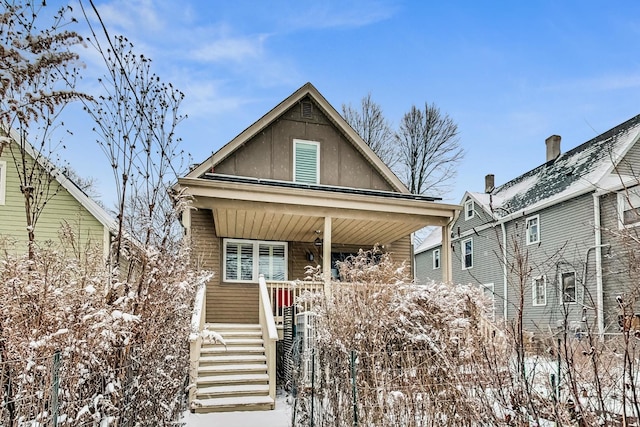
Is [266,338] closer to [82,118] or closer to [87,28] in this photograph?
[82,118]

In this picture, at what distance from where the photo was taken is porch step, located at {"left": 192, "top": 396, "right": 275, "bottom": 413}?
725 cm

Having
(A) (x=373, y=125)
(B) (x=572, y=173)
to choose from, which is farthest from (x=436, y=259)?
(B) (x=572, y=173)

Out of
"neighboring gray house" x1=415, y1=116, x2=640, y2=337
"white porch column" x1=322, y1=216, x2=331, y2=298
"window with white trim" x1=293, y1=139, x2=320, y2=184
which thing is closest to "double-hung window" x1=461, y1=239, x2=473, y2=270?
"neighboring gray house" x1=415, y1=116, x2=640, y2=337

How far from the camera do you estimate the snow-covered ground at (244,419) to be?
21.7ft

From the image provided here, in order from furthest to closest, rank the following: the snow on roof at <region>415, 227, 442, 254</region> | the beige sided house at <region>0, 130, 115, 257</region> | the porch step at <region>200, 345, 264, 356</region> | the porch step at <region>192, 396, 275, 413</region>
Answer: the snow on roof at <region>415, 227, 442, 254</region> → the beige sided house at <region>0, 130, 115, 257</region> → the porch step at <region>200, 345, 264, 356</region> → the porch step at <region>192, 396, 275, 413</region>

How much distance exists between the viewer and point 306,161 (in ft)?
43.8

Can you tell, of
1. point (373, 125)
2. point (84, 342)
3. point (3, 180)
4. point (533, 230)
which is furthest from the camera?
point (373, 125)

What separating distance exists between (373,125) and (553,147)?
28.5 ft

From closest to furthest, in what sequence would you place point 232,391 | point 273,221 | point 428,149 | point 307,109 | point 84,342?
point 84,342, point 232,391, point 273,221, point 307,109, point 428,149

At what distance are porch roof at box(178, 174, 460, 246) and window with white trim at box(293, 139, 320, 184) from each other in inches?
70.4

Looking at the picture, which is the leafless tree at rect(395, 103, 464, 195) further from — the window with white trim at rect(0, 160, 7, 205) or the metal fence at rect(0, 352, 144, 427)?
the metal fence at rect(0, 352, 144, 427)

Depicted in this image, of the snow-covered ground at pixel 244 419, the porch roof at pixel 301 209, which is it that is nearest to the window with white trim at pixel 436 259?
the porch roof at pixel 301 209

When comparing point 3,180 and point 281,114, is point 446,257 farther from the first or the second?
point 3,180

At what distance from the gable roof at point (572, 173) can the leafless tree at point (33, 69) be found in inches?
462
